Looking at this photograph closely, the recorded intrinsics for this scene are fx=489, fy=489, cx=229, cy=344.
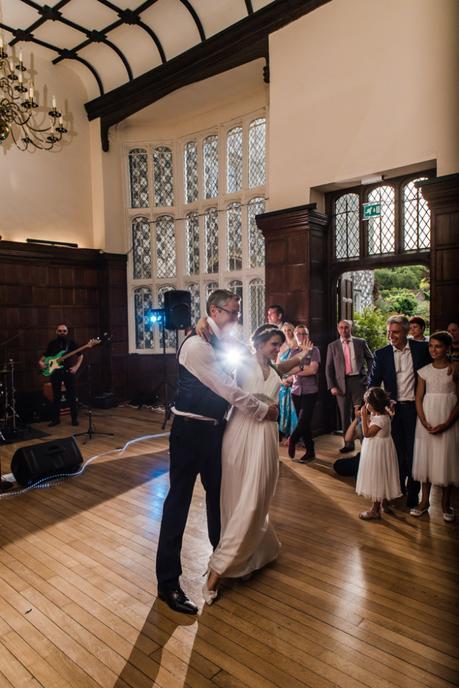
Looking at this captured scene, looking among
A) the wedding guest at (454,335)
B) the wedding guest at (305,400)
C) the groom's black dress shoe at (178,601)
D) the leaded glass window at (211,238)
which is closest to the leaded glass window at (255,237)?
the leaded glass window at (211,238)

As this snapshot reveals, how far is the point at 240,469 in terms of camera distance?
292 centimetres

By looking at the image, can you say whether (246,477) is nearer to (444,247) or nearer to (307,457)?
(307,457)

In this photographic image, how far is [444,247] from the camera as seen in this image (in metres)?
5.38

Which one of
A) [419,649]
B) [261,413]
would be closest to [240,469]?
[261,413]

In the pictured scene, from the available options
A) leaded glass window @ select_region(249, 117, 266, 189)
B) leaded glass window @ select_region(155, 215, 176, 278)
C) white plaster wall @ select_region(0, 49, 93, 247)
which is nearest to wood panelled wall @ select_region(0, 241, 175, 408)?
white plaster wall @ select_region(0, 49, 93, 247)

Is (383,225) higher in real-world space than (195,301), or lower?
higher

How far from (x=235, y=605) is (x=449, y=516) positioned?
2094mm

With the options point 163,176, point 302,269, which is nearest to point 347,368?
point 302,269

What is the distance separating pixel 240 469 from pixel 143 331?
7.52 metres

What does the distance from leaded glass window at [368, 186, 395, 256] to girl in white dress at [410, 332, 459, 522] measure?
2.74 meters

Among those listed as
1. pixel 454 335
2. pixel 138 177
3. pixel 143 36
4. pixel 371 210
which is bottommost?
pixel 454 335

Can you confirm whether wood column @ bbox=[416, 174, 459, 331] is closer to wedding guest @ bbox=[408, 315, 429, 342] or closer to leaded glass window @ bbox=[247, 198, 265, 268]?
wedding guest @ bbox=[408, 315, 429, 342]

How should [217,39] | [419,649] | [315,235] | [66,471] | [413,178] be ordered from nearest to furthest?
[419,649] < [66,471] < [413,178] < [315,235] < [217,39]

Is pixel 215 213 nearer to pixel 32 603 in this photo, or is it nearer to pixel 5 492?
pixel 5 492
